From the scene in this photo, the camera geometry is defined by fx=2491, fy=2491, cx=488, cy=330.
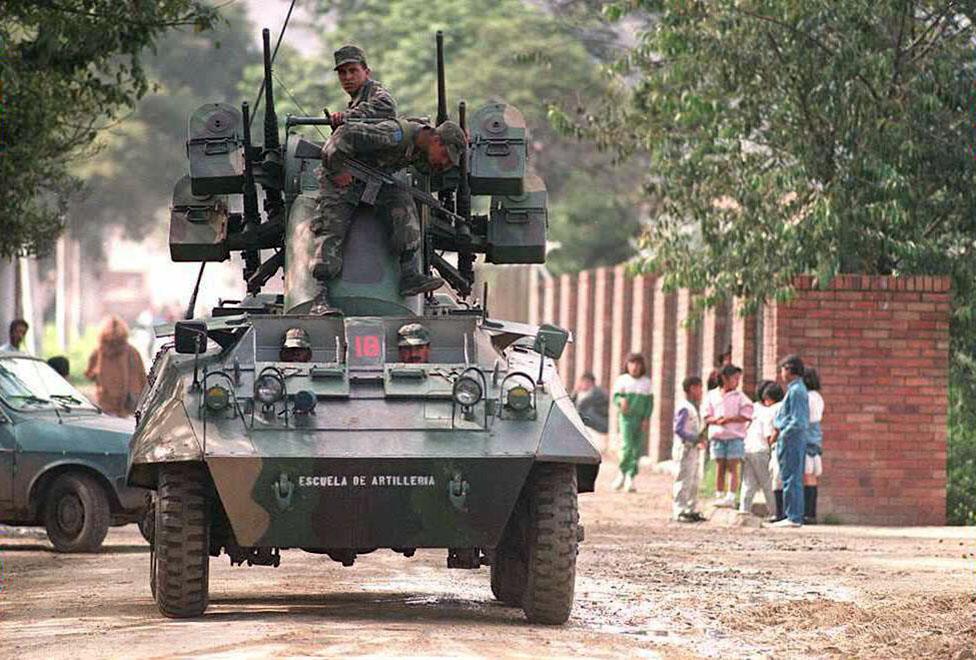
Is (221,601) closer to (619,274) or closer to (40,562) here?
(40,562)

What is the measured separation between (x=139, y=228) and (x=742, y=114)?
69773 mm

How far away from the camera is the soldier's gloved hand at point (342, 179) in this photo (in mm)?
13992

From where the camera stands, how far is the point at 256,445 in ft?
40.9

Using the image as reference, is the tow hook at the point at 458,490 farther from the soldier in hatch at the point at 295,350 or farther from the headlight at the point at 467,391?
the soldier in hatch at the point at 295,350

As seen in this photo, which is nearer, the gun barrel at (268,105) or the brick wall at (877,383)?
the gun barrel at (268,105)

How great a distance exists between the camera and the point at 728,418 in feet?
76.5

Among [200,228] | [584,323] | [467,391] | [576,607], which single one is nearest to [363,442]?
[467,391]

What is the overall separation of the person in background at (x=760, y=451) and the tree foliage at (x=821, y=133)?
1074mm

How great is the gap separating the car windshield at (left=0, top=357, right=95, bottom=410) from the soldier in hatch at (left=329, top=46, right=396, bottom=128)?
5.83 meters

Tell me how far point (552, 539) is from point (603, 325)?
28270mm

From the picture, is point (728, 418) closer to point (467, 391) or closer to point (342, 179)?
point (342, 179)

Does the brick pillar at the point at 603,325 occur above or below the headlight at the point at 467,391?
above

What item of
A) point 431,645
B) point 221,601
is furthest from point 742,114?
point 431,645

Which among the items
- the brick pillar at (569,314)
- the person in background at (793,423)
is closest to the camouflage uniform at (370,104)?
the person in background at (793,423)
